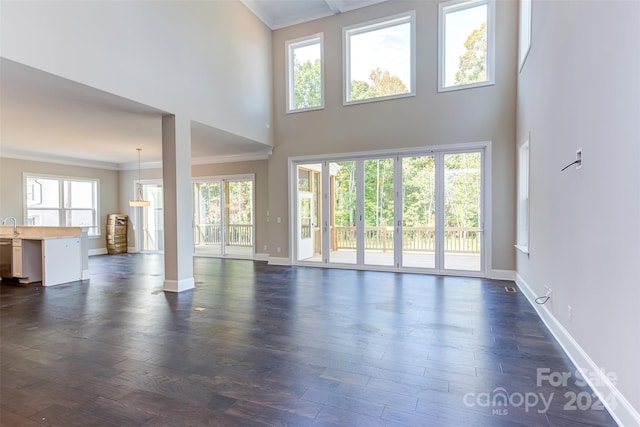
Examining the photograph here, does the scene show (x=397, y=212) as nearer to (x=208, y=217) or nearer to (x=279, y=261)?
(x=279, y=261)

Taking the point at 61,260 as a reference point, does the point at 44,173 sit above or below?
above

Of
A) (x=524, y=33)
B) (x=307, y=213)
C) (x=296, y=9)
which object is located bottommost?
(x=307, y=213)

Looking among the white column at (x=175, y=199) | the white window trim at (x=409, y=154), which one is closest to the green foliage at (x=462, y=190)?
the white window trim at (x=409, y=154)

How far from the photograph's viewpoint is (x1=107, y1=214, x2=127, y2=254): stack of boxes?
32.2ft

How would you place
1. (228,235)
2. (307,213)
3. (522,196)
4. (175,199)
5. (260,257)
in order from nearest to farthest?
1. (175,199)
2. (522,196)
3. (307,213)
4. (260,257)
5. (228,235)

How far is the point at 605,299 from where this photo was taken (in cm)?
209

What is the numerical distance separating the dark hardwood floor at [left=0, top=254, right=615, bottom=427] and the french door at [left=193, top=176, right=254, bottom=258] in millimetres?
3694

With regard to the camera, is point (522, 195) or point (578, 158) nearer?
point (578, 158)

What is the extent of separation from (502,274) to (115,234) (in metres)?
10.2

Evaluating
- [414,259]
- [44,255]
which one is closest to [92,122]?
[44,255]

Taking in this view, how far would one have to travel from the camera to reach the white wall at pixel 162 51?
3.24 meters

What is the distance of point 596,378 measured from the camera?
7.19 feet

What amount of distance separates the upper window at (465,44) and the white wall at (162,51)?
11.9 feet

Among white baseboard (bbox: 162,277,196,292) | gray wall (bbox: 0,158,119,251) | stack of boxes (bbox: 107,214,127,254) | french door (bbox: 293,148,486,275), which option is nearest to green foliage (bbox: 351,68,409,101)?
french door (bbox: 293,148,486,275)
